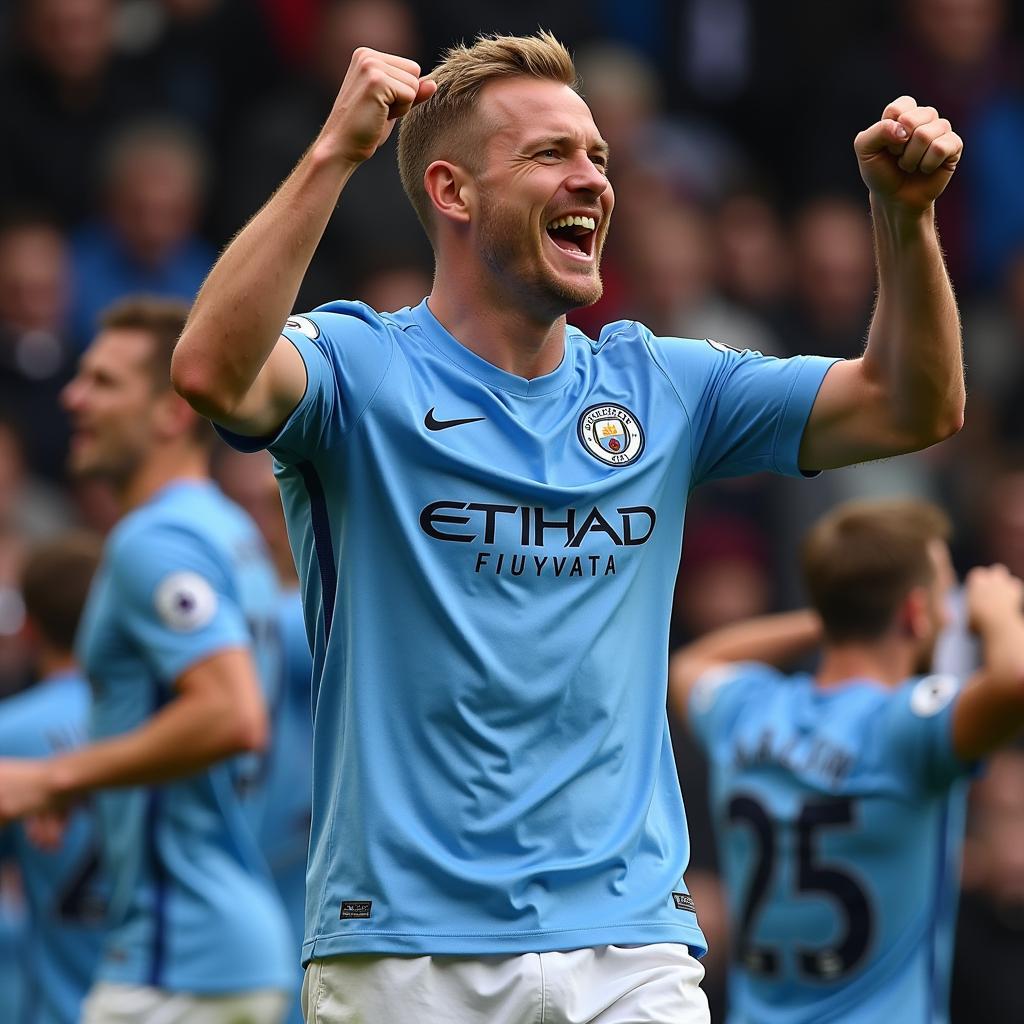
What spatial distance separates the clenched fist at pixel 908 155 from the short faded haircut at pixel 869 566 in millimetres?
2230

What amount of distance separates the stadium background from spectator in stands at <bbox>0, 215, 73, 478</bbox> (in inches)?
0.5

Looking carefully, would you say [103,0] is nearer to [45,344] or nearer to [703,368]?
[45,344]

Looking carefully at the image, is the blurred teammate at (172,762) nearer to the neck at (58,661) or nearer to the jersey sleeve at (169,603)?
the jersey sleeve at (169,603)

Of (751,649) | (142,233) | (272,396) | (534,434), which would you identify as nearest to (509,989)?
(534,434)

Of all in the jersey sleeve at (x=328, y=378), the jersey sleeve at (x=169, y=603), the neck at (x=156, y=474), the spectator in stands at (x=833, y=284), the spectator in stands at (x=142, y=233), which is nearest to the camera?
the jersey sleeve at (x=328, y=378)

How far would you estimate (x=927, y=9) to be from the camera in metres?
12.2

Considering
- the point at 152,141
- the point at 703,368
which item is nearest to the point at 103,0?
the point at 152,141

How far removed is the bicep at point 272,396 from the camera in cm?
366

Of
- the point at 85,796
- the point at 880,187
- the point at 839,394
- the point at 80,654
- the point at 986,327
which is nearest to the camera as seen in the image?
the point at 880,187

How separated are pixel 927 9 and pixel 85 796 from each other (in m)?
8.29

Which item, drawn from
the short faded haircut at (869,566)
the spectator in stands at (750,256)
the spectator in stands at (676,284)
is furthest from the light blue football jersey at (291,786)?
the spectator in stands at (750,256)

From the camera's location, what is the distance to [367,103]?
3.72 m

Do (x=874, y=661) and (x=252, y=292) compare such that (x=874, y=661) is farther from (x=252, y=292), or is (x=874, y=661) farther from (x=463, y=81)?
(x=252, y=292)

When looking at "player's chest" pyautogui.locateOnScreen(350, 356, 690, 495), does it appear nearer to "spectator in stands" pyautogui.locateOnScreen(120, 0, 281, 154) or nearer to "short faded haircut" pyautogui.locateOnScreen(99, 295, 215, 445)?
"short faded haircut" pyautogui.locateOnScreen(99, 295, 215, 445)
